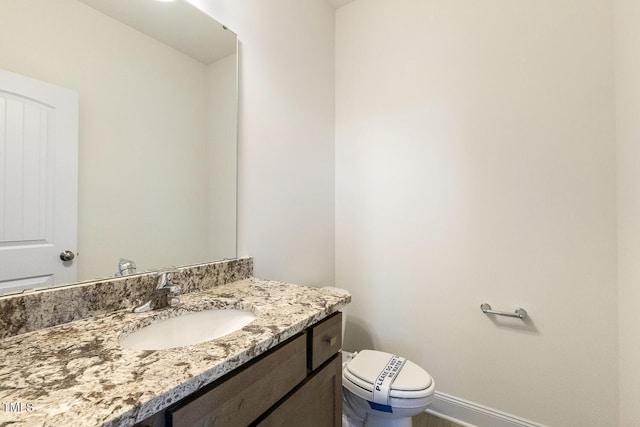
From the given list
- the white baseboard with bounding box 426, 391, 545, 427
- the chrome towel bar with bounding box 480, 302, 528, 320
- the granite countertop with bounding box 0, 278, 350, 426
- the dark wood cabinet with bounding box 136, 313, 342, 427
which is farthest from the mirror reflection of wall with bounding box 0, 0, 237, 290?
the white baseboard with bounding box 426, 391, 545, 427

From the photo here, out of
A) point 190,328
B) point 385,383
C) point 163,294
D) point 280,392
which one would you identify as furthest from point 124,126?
point 385,383

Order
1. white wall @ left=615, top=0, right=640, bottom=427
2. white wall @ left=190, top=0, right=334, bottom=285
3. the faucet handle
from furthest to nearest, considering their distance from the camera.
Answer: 1. white wall @ left=190, top=0, right=334, bottom=285
2. white wall @ left=615, top=0, right=640, bottom=427
3. the faucet handle

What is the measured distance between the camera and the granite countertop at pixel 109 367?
1.34 feet

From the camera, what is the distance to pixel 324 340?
34.5 inches

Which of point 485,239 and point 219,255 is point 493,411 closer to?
point 485,239

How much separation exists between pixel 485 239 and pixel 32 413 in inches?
66.9

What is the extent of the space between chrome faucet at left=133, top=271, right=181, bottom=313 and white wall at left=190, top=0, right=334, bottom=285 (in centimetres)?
41

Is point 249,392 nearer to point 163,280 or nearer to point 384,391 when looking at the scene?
point 163,280

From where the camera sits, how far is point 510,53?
1.39 metres

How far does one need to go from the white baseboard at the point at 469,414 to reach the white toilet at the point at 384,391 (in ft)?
1.60

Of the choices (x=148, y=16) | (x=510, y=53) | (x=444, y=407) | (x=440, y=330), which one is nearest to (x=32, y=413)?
(x=148, y=16)

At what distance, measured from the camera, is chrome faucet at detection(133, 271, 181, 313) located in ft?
2.90

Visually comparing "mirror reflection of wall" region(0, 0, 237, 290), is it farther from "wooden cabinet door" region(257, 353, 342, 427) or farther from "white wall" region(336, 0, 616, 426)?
"white wall" region(336, 0, 616, 426)

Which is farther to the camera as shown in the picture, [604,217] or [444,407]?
[444,407]
